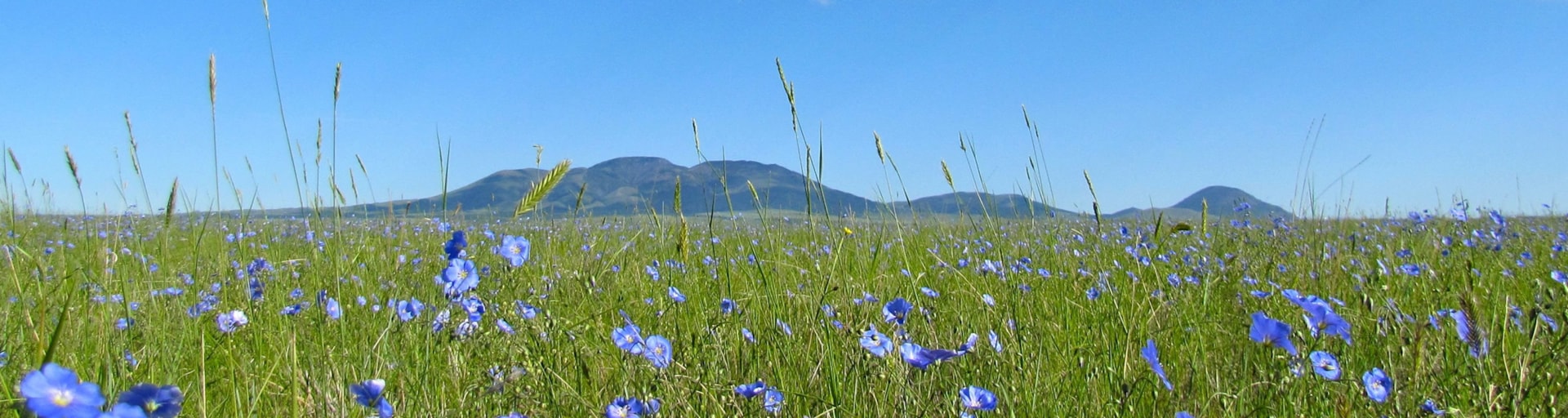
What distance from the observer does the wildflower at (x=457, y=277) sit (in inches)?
68.5

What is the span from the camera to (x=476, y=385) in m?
1.57

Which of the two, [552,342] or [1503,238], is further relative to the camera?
[1503,238]

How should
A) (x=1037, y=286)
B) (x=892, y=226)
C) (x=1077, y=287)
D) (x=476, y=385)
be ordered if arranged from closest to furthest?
(x=476, y=385) → (x=1077, y=287) → (x=1037, y=286) → (x=892, y=226)

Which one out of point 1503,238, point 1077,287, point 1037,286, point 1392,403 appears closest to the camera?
point 1392,403

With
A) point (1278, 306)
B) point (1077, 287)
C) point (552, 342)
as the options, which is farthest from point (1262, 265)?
point (552, 342)

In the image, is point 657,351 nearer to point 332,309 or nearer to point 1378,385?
point 332,309

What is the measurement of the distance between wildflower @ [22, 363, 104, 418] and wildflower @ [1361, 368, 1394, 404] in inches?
64.0

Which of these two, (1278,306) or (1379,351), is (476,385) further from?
(1278,306)

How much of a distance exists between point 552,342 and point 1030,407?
0.92 meters

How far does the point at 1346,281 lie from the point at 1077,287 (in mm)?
1117

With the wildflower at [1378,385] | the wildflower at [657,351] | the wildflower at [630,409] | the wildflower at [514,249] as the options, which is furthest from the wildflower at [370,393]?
the wildflower at [1378,385]

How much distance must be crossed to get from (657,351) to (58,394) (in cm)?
96

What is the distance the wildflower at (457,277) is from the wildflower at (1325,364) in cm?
155

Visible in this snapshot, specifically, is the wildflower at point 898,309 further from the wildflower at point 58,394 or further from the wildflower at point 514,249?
the wildflower at point 58,394
